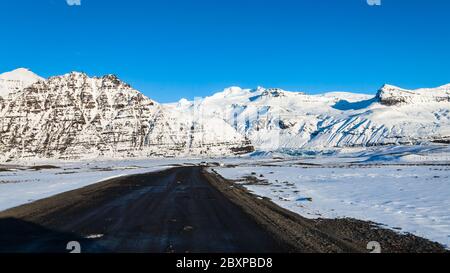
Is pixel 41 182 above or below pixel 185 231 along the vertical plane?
below

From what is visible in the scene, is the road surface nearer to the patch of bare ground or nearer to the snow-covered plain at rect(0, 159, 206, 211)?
the patch of bare ground

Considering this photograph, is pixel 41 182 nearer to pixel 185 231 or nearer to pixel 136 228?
pixel 136 228

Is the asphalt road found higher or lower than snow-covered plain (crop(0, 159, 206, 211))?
higher

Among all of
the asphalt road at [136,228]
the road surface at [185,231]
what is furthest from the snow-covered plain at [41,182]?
the road surface at [185,231]

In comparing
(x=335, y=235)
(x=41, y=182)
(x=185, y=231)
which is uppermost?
(x=185, y=231)

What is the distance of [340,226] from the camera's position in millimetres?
15180

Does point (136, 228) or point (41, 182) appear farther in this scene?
point (41, 182)

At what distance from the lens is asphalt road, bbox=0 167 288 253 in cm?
1066

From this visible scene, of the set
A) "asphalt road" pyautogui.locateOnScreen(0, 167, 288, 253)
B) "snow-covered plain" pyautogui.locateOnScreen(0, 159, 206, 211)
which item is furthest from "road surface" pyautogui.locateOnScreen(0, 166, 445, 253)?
"snow-covered plain" pyautogui.locateOnScreen(0, 159, 206, 211)

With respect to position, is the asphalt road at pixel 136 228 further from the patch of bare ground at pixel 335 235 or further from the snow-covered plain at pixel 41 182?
the snow-covered plain at pixel 41 182

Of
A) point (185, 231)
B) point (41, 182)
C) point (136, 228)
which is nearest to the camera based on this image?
point (185, 231)

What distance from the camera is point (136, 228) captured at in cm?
1351

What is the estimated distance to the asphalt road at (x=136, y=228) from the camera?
10664mm

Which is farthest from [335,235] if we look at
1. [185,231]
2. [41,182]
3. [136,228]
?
[41,182]
